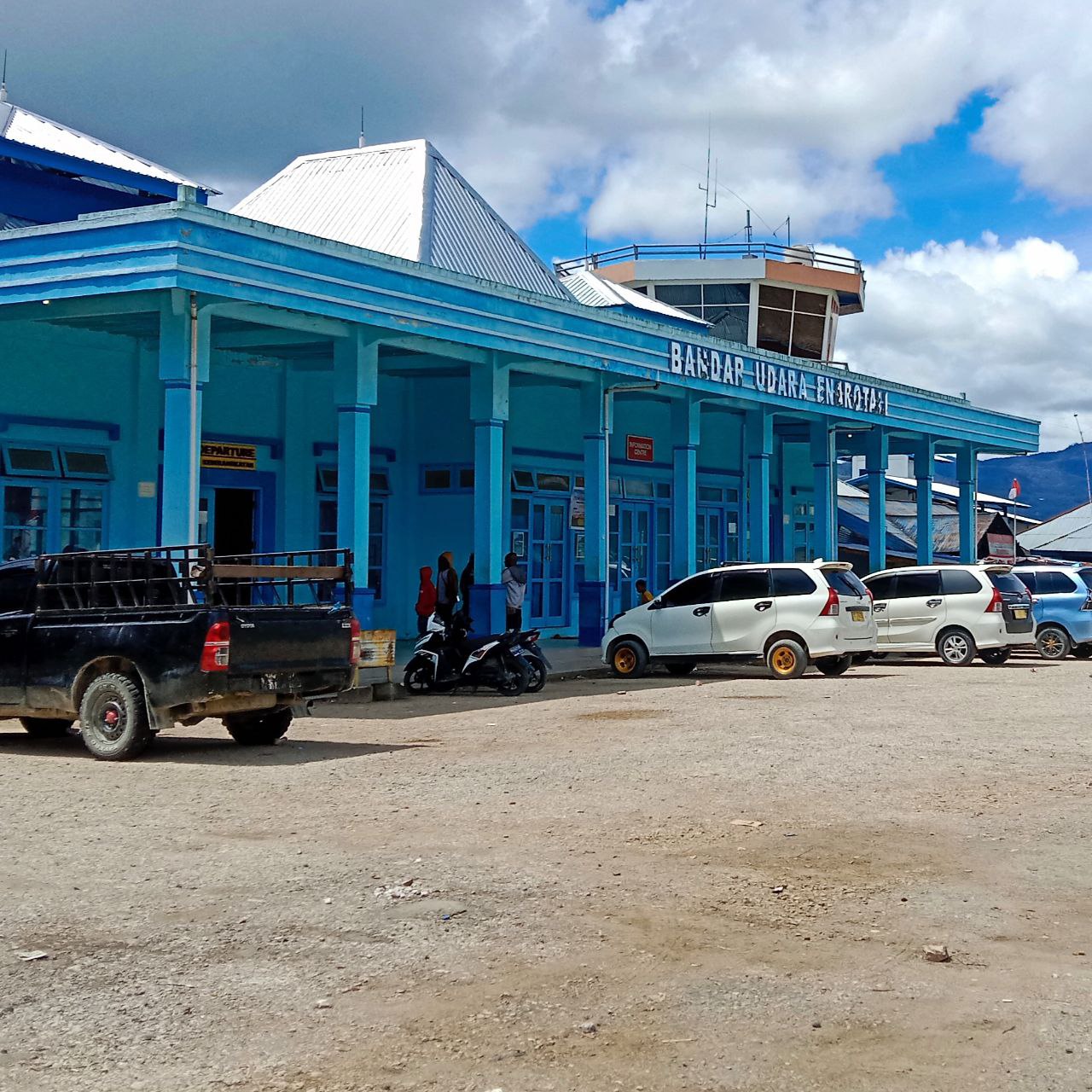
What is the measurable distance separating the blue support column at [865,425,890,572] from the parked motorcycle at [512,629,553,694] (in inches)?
703

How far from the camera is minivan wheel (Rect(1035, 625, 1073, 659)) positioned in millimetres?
24516

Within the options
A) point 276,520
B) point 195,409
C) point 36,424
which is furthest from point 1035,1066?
point 276,520

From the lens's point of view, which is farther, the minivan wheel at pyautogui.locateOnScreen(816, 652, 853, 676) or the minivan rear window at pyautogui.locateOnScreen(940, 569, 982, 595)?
the minivan rear window at pyautogui.locateOnScreen(940, 569, 982, 595)

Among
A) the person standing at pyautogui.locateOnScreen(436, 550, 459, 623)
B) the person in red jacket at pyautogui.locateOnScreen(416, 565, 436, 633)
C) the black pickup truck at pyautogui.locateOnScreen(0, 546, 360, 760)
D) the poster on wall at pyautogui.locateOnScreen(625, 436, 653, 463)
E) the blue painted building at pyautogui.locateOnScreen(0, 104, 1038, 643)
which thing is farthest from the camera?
the poster on wall at pyautogui.locateOnScreen(625, 436, 653, 463)

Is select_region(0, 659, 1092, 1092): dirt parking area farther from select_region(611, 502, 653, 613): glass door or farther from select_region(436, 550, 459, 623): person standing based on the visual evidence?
select_region(611, 502, 653, 613): glass door

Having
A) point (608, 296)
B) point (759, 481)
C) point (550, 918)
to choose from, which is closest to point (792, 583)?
point (759, 481)

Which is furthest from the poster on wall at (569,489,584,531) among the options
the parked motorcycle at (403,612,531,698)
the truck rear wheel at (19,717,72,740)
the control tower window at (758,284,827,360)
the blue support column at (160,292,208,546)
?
the control tower window at (758,284,827,360)

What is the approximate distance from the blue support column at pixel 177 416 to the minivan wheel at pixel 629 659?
7397mm

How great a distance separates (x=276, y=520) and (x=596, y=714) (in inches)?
402

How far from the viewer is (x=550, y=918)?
6500 millimetres

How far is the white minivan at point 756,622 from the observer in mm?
19750

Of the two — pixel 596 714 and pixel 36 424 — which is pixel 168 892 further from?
pixel 36 424

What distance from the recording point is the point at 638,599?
3155 cm

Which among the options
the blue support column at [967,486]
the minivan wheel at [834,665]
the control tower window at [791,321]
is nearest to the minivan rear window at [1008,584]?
the minivan wheel at [834,665]
